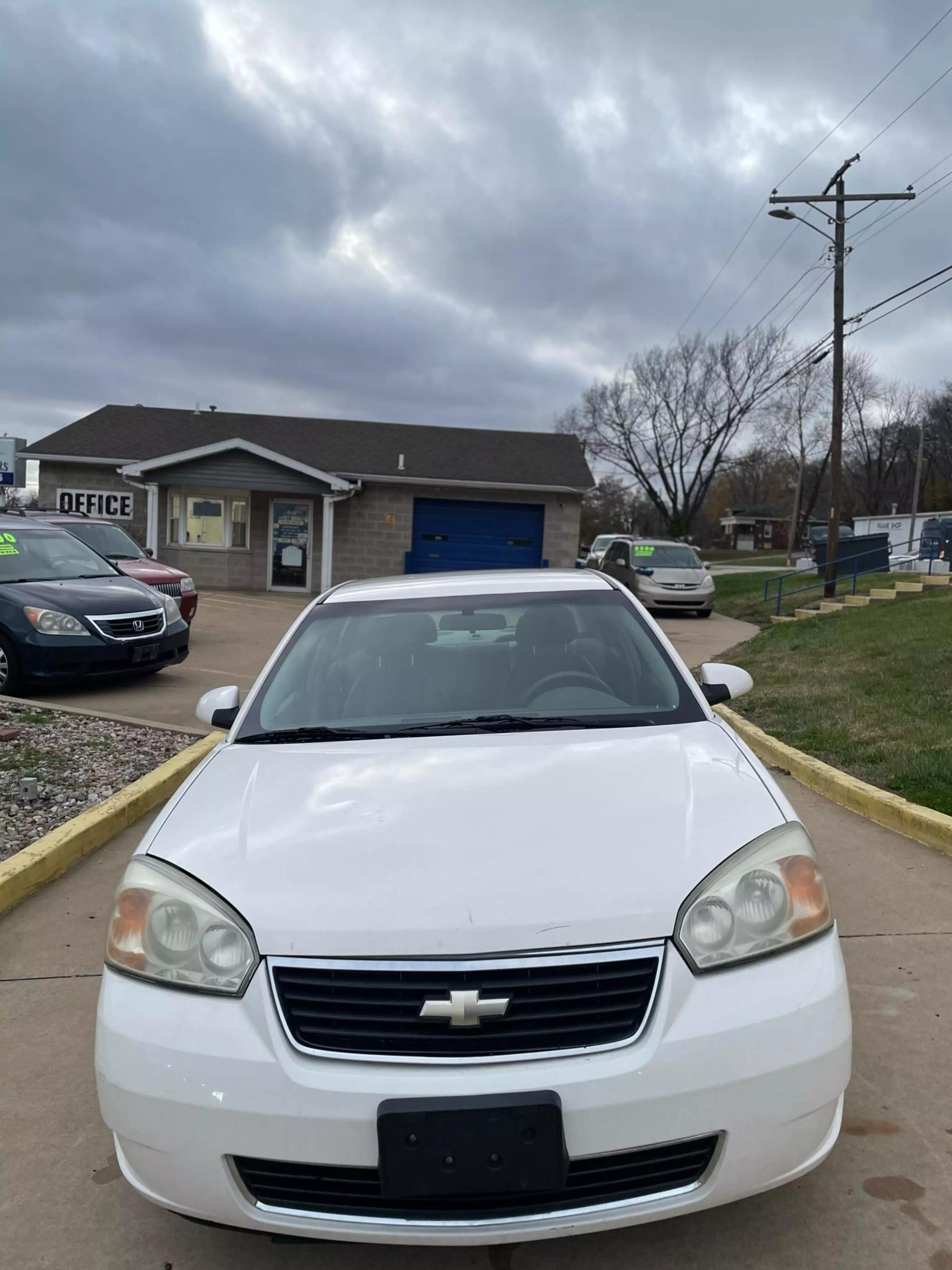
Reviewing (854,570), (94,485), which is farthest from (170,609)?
(854,570)

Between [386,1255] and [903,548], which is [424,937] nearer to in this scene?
[386,1255]

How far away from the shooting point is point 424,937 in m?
2.05

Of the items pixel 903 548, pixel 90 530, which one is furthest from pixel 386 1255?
pixel 903 548

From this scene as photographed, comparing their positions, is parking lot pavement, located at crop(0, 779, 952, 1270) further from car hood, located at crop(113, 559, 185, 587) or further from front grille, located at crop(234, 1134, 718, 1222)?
car hood, located at crop(113, 559, 185, 587)

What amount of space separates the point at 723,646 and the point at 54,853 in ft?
39.7

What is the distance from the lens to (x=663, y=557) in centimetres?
2075

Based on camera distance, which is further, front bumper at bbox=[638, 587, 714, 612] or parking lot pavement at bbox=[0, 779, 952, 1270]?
front bumper at bbox=[638, 587, 714, 612]

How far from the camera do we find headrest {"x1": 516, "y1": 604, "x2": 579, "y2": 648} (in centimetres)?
376

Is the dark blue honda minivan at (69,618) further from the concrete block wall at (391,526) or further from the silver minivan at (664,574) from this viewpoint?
the concrete block wall at (391,526)

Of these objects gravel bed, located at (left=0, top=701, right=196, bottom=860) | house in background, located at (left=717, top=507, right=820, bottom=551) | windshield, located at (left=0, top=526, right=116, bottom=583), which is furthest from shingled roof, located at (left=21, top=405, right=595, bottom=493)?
house in background, located at (left=717, top=507, right=820, bottom=551)

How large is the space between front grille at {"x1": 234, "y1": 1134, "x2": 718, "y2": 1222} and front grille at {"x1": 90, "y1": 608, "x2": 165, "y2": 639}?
298 inches

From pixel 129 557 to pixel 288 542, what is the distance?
1050cm

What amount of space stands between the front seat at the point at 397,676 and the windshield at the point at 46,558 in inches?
268

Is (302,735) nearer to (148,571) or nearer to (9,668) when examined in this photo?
(9,668)
